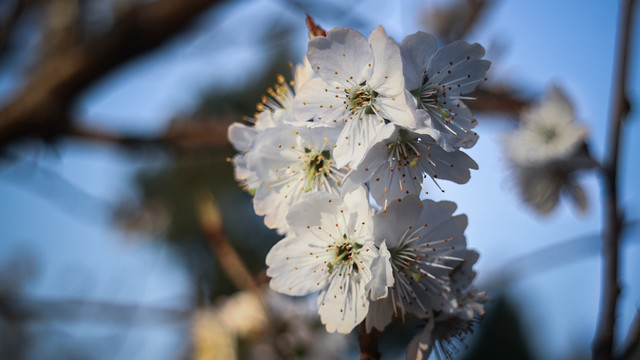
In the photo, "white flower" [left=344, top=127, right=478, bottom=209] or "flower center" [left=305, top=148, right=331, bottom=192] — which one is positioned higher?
"white flower" [left=344, top=127, right=478, bottom=209]

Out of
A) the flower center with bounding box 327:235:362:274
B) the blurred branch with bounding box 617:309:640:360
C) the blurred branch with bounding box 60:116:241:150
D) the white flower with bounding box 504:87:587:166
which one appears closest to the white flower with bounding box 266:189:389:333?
the flower center with bounding box 327:235:362:274

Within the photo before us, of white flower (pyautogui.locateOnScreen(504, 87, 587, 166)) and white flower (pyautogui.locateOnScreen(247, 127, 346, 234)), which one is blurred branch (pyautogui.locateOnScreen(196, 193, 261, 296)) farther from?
white flower (pyautogui.locateOnScreen(504, 87, 587, 166))

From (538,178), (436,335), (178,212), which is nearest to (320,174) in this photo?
(436,335)

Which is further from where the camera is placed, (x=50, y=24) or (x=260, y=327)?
(x=50, y=24)

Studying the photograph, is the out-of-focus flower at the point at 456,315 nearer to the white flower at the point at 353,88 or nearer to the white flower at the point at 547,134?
the white flower at the point at 353,88

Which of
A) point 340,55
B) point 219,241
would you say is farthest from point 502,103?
point 340,55

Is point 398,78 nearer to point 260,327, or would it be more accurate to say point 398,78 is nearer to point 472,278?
point 472,278

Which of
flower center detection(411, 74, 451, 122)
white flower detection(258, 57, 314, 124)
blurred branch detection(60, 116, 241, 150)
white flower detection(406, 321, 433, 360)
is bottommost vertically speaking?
blurred branch detection(60, 116, 241, 150)
